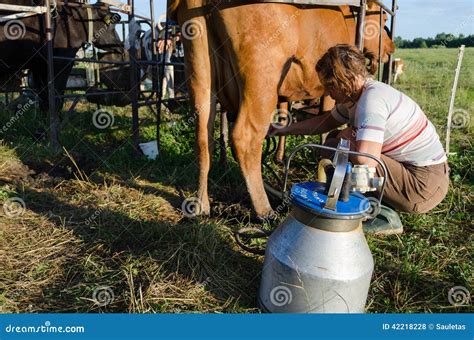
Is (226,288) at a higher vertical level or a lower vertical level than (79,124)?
lower

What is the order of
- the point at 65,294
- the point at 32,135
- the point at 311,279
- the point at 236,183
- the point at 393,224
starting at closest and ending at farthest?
the point at 311,279 < the point at 65,294 < the point at 393,224 < the point at 236,183 < the point at 32,135

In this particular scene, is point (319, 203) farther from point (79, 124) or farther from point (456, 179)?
point (79, 124)

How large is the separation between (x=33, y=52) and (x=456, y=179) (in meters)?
5.79

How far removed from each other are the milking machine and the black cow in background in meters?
4.98

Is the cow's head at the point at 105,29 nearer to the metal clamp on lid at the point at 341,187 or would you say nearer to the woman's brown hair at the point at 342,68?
the woman's brown hair at the point at 342,68

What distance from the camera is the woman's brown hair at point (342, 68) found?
253 cm

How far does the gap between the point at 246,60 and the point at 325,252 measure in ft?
5.13

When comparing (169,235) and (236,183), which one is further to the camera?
(236,183)

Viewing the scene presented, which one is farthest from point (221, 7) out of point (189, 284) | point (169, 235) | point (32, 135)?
point (32, 135)

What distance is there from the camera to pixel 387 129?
277cm

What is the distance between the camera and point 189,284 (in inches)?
94.9

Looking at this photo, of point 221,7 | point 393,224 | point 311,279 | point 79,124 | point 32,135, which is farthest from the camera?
point 79,124

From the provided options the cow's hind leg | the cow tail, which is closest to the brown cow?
the cow's hind leg

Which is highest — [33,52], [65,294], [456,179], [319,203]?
[33,52]
